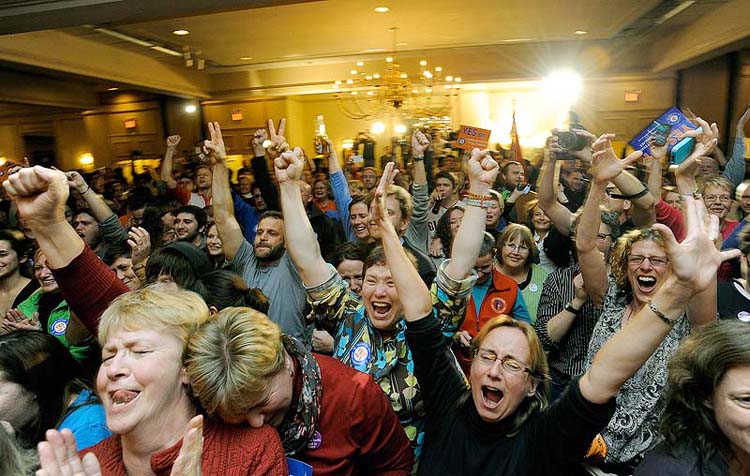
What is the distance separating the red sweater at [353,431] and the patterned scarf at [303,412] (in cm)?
3

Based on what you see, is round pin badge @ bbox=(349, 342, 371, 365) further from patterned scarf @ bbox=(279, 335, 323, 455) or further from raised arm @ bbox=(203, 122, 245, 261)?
raised arm @ bbox=(203, 122, 245, 261)

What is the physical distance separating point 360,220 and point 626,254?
1751 millimetres

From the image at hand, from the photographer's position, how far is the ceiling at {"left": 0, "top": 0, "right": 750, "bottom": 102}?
4.76 meters

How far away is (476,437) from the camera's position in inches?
56.0

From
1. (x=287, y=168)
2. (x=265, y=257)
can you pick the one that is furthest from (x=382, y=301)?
(x=265, y=257)

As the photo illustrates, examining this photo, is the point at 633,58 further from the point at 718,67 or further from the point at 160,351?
the point at 160,351

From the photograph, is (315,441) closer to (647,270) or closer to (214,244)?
(647,270)

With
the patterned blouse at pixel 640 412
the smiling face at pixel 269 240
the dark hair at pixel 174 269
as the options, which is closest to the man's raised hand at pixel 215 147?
the smiling face at pixel 269 240

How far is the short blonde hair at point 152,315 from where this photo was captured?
123 centimetres

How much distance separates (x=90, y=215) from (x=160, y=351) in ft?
9.64

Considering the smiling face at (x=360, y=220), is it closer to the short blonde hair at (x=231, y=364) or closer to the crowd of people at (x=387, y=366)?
the crowd of people at (x=387, y=366)

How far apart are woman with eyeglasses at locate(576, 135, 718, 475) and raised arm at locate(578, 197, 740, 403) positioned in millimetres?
96

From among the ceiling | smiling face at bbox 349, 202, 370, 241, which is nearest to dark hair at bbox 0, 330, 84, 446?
smiling face at bbox 349, 202, 370, 241

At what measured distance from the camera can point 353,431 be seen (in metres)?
1.43
